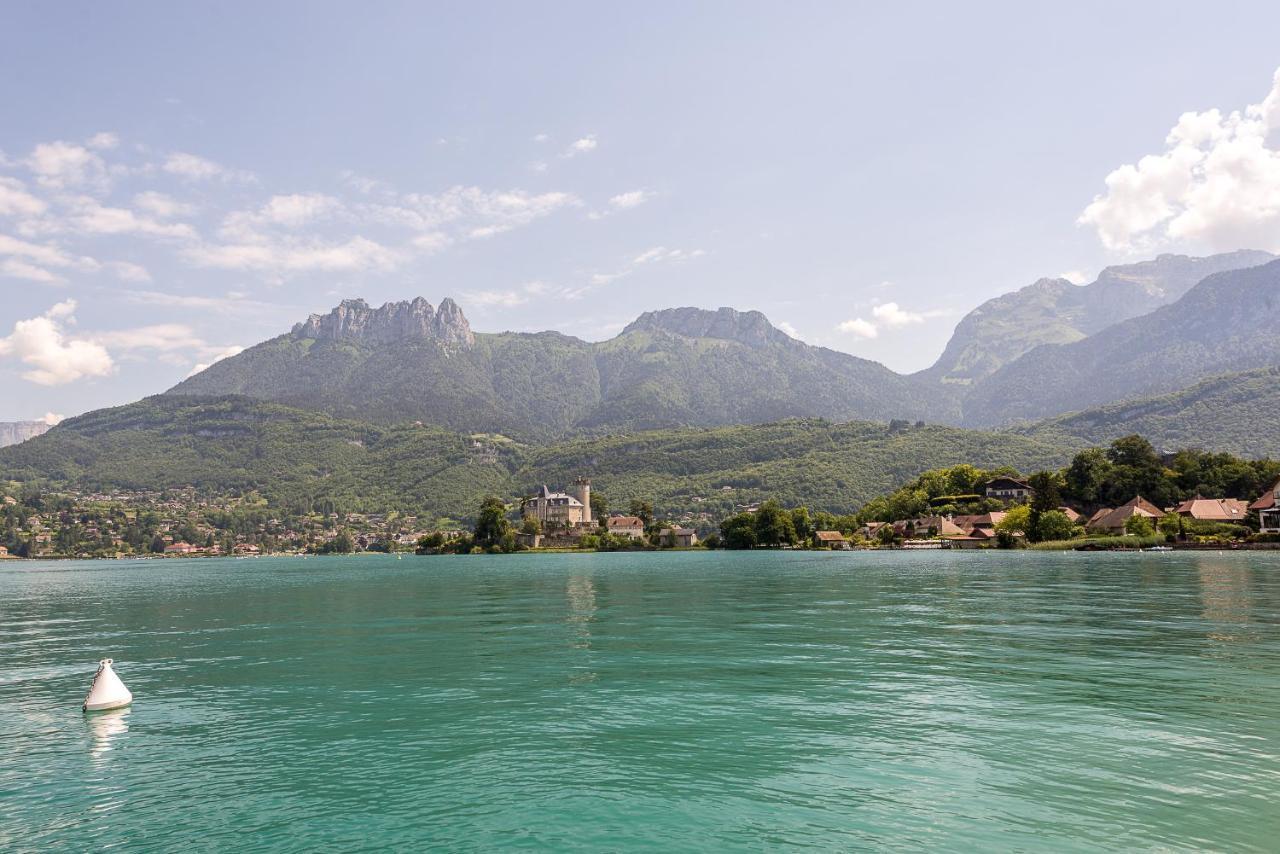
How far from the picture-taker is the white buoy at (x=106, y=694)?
20984 mm

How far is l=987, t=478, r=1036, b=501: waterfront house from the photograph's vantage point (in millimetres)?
178875

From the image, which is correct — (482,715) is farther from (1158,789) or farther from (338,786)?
(1158,789)

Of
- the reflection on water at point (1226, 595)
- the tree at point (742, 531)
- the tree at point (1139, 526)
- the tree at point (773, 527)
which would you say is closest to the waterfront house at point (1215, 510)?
the tree at point (1139, 526)

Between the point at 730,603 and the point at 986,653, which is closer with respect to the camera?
the point at 986,653

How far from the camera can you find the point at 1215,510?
11712 centimetres

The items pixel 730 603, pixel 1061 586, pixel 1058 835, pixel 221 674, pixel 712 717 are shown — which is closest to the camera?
pixel 1058 835

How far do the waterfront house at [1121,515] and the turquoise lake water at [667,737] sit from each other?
98.3 m

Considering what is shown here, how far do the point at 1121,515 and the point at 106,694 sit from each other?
467ft

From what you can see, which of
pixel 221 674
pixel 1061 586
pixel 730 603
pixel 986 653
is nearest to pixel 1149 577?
pixel 1061 586

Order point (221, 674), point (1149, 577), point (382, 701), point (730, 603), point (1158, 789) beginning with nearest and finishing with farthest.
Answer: point (1158, 789) → point (382, 701) → point (221, 674) → point (730, 603) → point (1149, 577)

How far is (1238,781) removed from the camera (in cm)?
1295

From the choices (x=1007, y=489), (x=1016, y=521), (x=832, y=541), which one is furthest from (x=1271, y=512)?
(x=832, y=541)

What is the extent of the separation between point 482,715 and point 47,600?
72063mm

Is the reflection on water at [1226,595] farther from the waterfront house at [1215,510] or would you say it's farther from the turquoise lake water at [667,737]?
the waterfront house at [1215,510]
